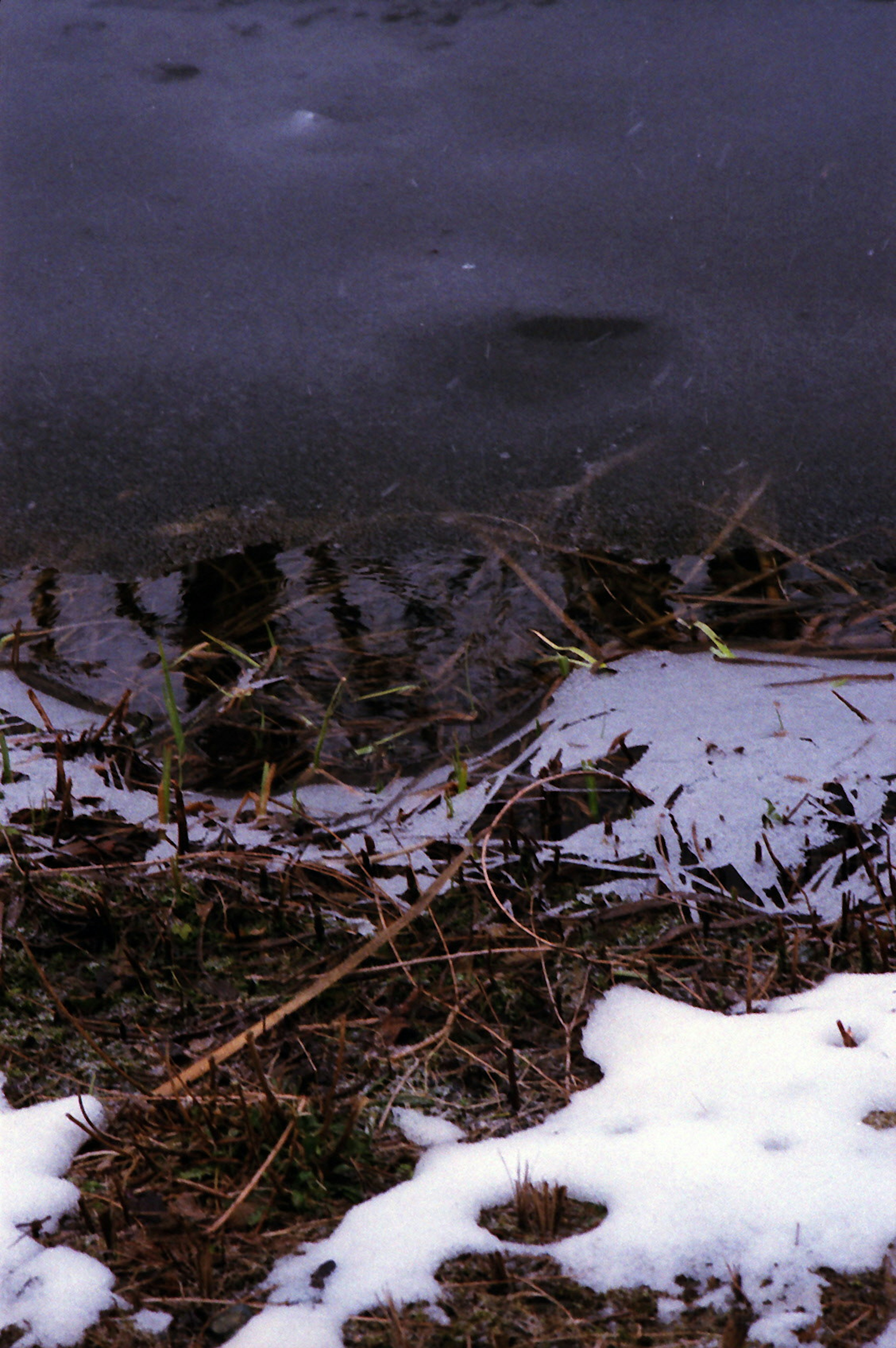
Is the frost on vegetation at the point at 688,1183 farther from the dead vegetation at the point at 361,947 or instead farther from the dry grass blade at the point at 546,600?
the dry grass blade at the point at 546,600

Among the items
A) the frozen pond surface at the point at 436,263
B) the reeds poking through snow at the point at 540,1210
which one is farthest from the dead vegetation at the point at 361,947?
the frozen pond surface at the point at 436,263

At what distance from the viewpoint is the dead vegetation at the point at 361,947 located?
1134 millimetres

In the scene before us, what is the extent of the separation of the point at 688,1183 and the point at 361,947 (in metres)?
0.58

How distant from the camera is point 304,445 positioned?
271 cm

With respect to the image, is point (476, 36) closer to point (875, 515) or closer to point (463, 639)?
point (875, 515)

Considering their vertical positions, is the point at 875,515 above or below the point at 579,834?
above

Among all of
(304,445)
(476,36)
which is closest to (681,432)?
(304,445)

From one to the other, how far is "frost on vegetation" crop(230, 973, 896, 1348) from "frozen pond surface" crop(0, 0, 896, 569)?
1.34 metres

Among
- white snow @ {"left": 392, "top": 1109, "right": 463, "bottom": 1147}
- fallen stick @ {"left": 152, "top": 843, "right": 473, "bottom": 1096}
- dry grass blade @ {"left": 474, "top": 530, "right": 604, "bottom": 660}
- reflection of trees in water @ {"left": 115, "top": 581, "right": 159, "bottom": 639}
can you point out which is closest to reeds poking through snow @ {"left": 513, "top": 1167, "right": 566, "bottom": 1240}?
white snow @ {"left": 392, "top": 1109, "right": 463, "bottom": 1147}

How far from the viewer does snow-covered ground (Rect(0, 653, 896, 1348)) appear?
1089 millimetres

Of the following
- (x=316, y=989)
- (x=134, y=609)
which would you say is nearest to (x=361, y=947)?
(x=316, y=989)

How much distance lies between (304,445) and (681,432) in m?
0.94

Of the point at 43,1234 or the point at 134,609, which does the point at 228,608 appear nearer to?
the point at 134,609

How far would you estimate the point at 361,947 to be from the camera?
157 cm
